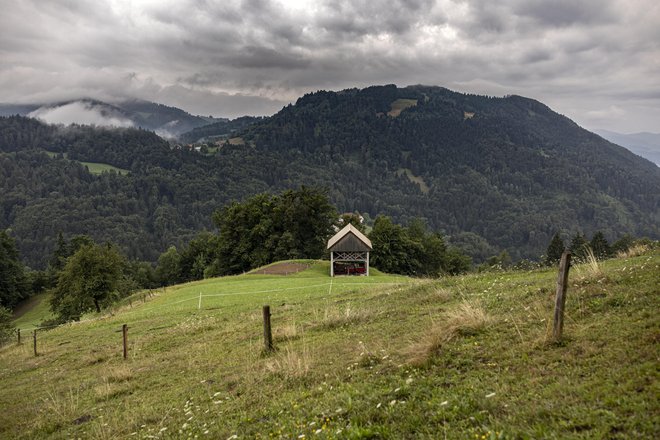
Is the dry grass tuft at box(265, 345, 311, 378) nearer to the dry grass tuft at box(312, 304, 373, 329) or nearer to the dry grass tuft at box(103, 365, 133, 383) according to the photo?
the dry grass tuft at box(312, 304, 373, 329)

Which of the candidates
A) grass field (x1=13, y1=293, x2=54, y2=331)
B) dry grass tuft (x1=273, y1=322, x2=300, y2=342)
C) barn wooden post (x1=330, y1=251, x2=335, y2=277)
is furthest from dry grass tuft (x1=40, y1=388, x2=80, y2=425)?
grass field (x1=13, y1=293, x2=54, y2=331)

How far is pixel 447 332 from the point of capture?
877 centimetres

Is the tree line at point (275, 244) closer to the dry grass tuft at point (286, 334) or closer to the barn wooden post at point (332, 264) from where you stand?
the barn wooden post at point (332, 264)

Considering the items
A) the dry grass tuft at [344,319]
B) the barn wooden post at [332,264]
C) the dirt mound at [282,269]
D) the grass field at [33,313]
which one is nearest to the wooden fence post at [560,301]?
the dry grass tuft at [344,319]

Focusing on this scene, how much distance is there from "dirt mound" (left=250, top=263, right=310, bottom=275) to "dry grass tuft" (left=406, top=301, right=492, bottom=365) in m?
35.9

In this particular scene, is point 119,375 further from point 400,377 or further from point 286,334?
point 400,377

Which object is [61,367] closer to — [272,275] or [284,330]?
[284,330]

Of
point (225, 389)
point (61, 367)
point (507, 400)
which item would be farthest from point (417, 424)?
point (61, 367)

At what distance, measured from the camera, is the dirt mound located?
146 ft

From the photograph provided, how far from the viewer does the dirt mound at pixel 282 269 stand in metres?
44.6

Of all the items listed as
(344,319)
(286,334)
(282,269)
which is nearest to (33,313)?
(282,269)

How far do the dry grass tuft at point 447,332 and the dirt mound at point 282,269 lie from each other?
35.9 metres

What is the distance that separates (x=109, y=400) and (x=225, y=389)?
3680mm

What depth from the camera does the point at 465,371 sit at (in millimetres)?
7055
